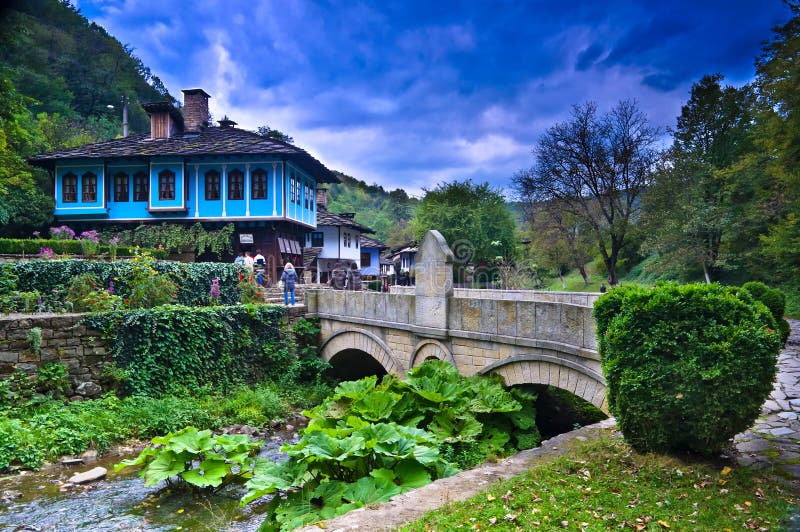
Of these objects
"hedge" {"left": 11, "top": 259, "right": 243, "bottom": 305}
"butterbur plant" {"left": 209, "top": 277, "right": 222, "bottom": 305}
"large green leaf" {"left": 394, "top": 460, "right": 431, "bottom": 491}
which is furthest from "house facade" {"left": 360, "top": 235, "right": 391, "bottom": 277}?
"large green leaf" {"left": 394, "top": 460, "right": 431, "bottom": 491}

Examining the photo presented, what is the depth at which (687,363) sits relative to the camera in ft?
14.9

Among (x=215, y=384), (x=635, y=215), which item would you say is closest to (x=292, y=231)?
(x=215, y=384)

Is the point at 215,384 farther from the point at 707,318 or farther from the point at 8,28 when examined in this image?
the point at 707,318

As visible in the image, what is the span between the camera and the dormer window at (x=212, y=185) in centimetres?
2389

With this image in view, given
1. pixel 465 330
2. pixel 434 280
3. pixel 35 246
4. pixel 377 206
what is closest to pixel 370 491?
pixel 465 330

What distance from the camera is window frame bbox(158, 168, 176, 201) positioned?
2405cm

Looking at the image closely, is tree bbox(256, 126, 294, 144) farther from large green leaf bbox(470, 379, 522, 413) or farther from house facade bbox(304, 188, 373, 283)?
large green leaf bbox(470, 379, 522, 413)

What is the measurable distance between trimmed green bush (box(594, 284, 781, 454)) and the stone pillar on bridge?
5.04 m

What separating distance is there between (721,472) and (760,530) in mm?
1068

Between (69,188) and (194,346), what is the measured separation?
57.9 ft

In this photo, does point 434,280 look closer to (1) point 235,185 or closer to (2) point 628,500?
(2) point 628,500

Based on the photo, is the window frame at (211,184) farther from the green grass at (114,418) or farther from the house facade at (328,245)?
the green grass at (114,418)

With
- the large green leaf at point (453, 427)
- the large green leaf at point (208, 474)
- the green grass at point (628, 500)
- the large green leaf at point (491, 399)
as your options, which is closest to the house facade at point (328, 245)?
the large green leaf at point (491, 399)

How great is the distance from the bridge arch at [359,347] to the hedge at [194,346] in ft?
3.79
